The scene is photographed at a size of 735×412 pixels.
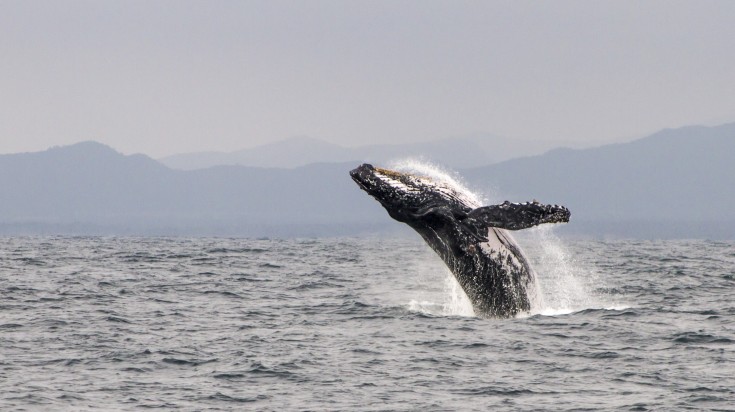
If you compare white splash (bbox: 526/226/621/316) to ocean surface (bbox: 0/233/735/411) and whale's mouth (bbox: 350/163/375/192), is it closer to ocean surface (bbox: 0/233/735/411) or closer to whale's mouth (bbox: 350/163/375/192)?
ocean surface (bbox: 0/233/735/411)

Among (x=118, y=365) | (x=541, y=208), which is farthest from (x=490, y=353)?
(x=118, y=365)

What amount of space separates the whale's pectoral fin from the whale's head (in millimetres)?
1286

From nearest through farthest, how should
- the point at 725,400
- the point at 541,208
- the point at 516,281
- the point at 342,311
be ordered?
1. the point at 725,400
2. the point at 541,208
3. the point at 516,281
4. the point at 342,311

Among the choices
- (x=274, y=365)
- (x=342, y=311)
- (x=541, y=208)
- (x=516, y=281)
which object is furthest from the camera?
(x=342, y=311)

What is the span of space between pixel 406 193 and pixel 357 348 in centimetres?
362

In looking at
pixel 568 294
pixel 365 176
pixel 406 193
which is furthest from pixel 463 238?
pixel 568 294

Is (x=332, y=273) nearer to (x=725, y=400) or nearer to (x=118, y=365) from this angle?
(x=118, y=365)

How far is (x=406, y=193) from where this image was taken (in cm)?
2100

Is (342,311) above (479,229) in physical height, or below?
below

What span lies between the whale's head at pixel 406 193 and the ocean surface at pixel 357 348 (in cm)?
243

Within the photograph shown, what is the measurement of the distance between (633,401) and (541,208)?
4871mm

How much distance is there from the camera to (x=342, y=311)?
24000mm

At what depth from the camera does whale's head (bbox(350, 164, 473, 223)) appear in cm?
2075

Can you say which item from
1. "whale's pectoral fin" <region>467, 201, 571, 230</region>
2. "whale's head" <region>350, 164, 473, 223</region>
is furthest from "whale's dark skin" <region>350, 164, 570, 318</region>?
"whale's pectoral fin" <region>467, 201, 571, 230</region>
